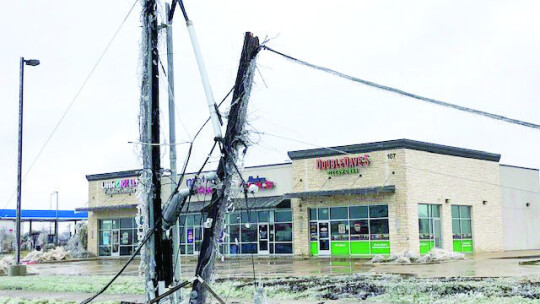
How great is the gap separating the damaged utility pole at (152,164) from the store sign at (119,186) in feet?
122

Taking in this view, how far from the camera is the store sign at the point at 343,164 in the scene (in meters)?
33.7

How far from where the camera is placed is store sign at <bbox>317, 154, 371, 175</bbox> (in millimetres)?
33688

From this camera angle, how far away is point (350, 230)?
34844 millimetres

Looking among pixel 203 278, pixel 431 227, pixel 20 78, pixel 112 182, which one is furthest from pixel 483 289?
pixel 112 182

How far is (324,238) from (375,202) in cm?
400

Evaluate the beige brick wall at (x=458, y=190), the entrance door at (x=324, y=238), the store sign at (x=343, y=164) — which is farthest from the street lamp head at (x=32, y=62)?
the beige brick wall at (x=458, y=190)

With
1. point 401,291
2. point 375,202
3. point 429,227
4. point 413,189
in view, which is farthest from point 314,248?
point 401,291

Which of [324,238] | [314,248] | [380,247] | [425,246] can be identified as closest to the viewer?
[380,247]

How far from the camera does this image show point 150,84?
31.0 ft

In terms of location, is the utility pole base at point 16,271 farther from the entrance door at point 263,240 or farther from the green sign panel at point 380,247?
the green sign panel at point 380,247

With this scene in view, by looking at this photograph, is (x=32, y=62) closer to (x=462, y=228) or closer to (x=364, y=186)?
(x=364, y=186)

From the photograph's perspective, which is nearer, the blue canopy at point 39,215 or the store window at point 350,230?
the store window at point 350,230

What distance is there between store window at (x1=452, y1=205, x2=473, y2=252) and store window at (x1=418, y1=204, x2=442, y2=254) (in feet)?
5.34

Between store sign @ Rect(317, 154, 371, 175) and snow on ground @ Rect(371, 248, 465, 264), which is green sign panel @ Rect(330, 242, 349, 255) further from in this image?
snow on ground @ Rect(371, 248, 465, 264)
